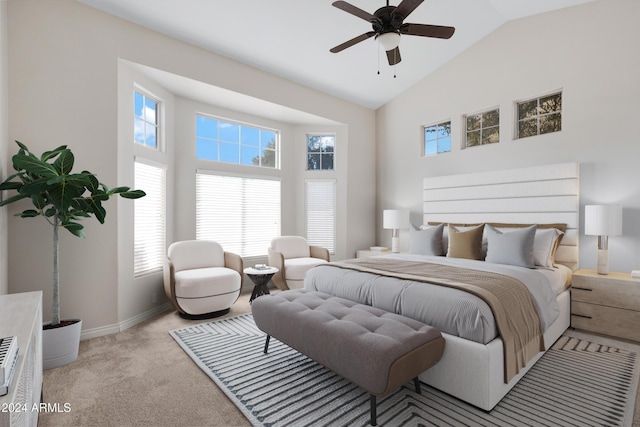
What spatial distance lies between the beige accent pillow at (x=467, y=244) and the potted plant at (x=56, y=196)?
3430 millimetres

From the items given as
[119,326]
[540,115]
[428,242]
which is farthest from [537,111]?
[119,326]

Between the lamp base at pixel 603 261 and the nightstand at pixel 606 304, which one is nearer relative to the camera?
the nightstand at pixel 606 304

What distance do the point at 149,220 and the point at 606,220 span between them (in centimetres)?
506

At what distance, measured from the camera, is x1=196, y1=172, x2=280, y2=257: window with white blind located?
→ 188 inches

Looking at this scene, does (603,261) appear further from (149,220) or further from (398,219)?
(149,220)

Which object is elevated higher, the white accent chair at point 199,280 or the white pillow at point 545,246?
the white pillow at point 545,246

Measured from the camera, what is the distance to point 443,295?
224cm

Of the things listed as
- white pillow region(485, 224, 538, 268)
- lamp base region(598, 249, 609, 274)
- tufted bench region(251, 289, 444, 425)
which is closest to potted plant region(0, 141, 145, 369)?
tufted bench region(251, 289, 444, 425)

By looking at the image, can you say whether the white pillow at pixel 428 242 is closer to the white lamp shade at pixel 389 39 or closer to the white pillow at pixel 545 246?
the white pillow at pixel 545 246

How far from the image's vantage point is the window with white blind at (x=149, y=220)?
3711 mm

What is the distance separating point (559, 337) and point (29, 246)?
5.10 metres

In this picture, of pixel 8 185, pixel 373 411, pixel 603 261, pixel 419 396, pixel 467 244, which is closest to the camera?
pixel 373 411

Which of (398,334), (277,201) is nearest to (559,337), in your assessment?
(398,334)

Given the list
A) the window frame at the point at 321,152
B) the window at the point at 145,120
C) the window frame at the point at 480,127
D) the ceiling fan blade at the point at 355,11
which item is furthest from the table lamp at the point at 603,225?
the window at the point at 145,120
